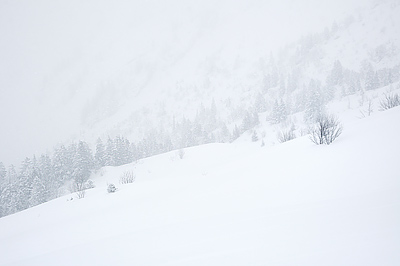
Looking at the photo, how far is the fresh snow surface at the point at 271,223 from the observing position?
2.04m

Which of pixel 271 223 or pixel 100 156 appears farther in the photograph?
pixel 100 156

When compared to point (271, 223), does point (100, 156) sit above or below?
above

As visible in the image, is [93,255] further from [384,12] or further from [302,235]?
[384,12]

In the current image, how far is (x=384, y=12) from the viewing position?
214 feet

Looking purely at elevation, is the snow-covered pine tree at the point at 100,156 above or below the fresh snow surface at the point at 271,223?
above

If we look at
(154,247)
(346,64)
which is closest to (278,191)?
(154,247)

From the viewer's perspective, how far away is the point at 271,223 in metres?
2.71

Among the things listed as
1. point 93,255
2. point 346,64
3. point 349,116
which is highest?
point 346,64

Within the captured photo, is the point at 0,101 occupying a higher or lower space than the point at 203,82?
higher

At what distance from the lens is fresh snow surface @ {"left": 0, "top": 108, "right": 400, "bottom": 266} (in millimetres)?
2045

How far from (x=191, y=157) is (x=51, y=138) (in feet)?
385

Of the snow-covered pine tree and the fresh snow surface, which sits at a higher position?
the snow-covered pine tree

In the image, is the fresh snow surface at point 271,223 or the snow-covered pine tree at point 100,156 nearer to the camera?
the fresh snow surface at point 271,223

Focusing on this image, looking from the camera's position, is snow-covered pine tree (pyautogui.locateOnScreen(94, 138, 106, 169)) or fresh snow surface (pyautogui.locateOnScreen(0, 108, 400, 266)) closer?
fresh snow surface (pyautogui.locateOnScreen(0, 108, 400, 266))
